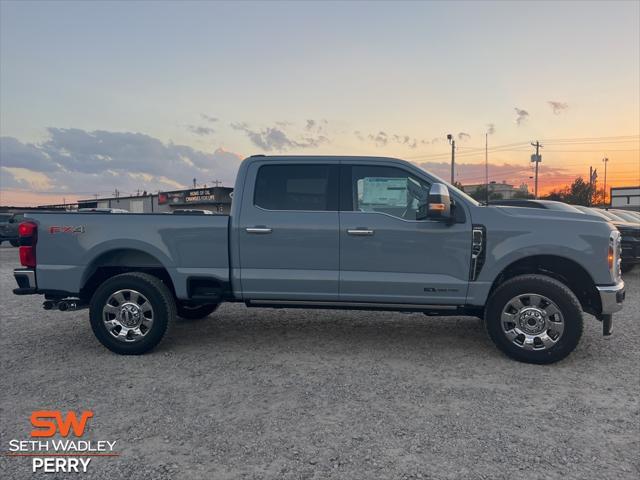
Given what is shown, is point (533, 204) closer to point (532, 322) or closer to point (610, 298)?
point (610, 298)

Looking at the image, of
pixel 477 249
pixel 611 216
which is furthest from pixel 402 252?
pixel 611 216

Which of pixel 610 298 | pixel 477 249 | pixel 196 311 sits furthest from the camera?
pixel 196 311

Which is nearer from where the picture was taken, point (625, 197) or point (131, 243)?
point (131, 243)

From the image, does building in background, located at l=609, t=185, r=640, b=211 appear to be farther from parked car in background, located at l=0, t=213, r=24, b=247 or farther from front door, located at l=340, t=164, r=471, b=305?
front door, located at l=340, t=164, r=471, b=305

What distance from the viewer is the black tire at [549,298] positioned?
13.5 ft

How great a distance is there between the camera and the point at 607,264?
13.7ft

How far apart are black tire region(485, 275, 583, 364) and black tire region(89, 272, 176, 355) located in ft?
10.9

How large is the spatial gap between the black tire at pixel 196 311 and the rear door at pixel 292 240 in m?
1.72

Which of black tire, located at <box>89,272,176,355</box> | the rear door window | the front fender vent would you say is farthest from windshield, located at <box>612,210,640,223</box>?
black tire, located at <box>89,272,176,355</box>

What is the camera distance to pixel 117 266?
4.71 meters

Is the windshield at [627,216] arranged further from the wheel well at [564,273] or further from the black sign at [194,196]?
the black sign at [194,196]

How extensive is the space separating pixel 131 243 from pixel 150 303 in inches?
26.2

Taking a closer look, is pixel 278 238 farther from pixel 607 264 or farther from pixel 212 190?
pixel 212 190

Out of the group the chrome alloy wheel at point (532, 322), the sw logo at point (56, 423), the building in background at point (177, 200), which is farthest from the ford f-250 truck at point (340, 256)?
the building in background at point (177, 200)
